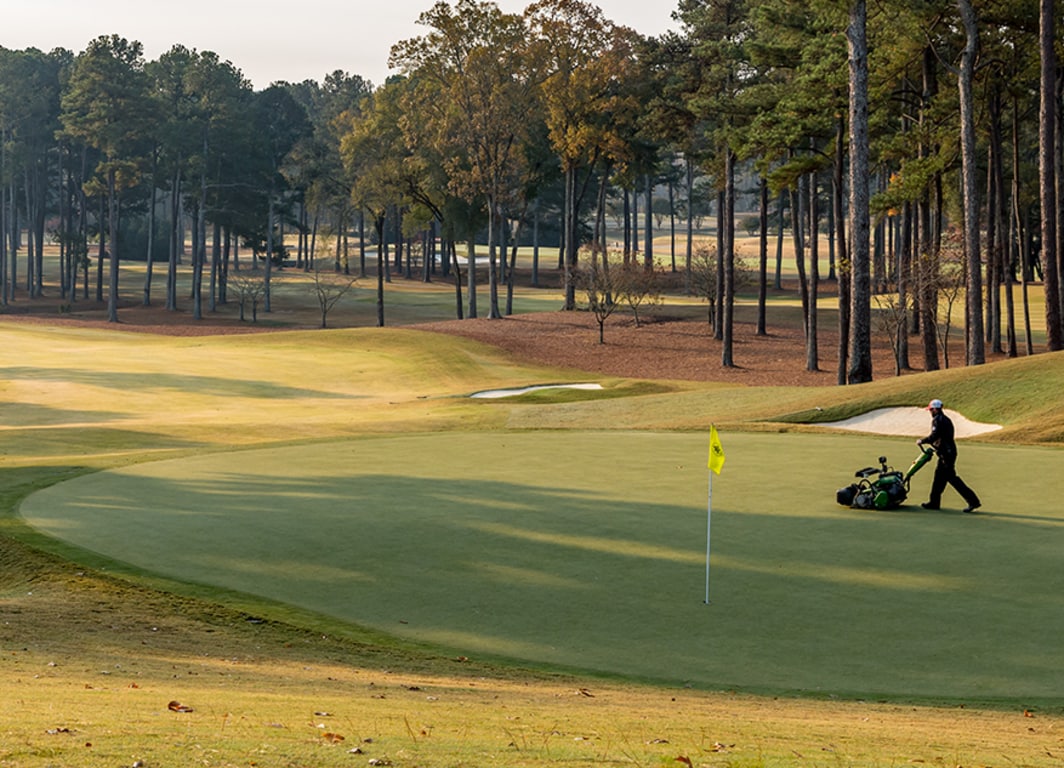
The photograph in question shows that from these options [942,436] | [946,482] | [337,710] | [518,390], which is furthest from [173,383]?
[337,710]

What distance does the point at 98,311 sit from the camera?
336 ft

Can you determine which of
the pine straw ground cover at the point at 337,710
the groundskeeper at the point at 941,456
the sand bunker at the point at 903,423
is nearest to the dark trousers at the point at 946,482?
the groundskeeper at the point at 941,456

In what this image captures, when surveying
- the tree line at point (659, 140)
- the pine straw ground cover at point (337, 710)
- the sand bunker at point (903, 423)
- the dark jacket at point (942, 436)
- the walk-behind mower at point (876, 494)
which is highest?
the tree line at point (659, 140)

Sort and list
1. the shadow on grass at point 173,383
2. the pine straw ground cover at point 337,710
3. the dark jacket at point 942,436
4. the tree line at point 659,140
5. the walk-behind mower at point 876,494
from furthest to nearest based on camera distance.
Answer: the shadow on grass at point 173,383
the tree line at point 659,140
the dark jacket at point 942,436
the walk-behind mower at point 876,494
the pine straw ground cover at point 337,710

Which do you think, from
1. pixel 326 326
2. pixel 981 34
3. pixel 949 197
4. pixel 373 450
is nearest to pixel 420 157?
pixel 326 326

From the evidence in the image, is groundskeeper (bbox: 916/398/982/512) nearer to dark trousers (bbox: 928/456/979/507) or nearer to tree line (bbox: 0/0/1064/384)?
dark trousers (bbox: 928/456/979/507)

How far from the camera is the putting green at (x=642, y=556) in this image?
1218 centimetres

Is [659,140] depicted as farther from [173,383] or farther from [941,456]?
[941,456]

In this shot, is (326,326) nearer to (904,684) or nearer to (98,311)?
(98,311)

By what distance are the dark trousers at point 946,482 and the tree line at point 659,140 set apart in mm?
21596

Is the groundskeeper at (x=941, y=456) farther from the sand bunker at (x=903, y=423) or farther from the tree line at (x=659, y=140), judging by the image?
the tree line at (x=659, y=140)

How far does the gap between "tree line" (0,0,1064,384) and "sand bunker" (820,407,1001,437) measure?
9.82 meters

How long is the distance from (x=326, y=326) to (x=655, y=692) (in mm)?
82472

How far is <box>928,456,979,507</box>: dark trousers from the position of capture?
18391 mm
